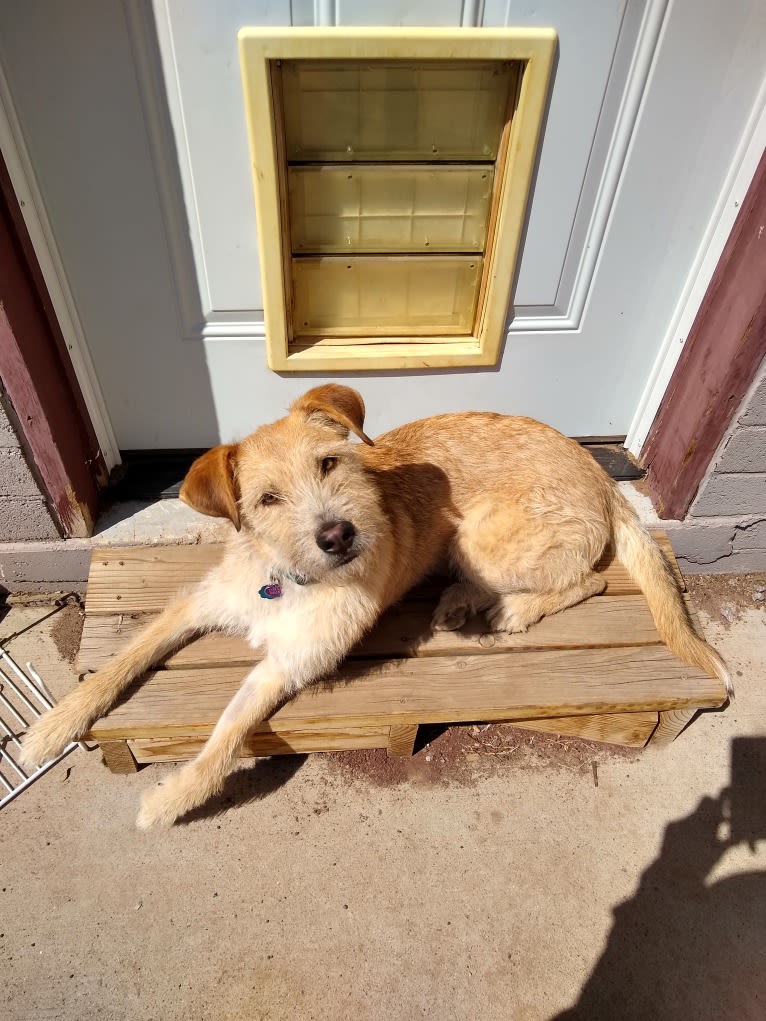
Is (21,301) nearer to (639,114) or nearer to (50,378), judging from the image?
(50,378)

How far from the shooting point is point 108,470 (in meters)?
3.52

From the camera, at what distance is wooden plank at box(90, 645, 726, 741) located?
102 inches

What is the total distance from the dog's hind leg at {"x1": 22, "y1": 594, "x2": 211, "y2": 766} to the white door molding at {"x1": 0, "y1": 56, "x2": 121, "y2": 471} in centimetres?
125

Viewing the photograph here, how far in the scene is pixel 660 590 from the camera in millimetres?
2893

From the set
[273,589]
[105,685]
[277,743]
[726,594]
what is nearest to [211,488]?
[273,589]

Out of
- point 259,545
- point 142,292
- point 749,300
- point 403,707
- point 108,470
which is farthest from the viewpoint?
point 108,470

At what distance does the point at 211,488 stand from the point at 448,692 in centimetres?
141

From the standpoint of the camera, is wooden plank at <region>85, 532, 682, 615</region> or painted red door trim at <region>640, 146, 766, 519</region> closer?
painted red door trim at <region>640, 146, 766, 519</region>

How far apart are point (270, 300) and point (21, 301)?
1.08m

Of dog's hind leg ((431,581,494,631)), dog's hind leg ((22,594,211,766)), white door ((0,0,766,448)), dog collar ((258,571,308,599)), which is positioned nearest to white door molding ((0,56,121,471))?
white door ((0,0,766,448))

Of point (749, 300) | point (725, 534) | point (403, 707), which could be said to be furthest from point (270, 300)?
point (725, 534)

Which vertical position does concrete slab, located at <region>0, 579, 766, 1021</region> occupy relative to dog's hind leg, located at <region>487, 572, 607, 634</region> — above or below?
below

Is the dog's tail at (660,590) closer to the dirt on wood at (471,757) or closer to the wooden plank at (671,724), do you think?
the wooden plank at (671,724)

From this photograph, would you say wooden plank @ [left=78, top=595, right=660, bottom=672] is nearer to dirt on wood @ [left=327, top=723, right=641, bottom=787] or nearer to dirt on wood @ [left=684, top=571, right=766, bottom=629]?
dirt on wood @ [left=327, top=723, right=641, bottom=787]
